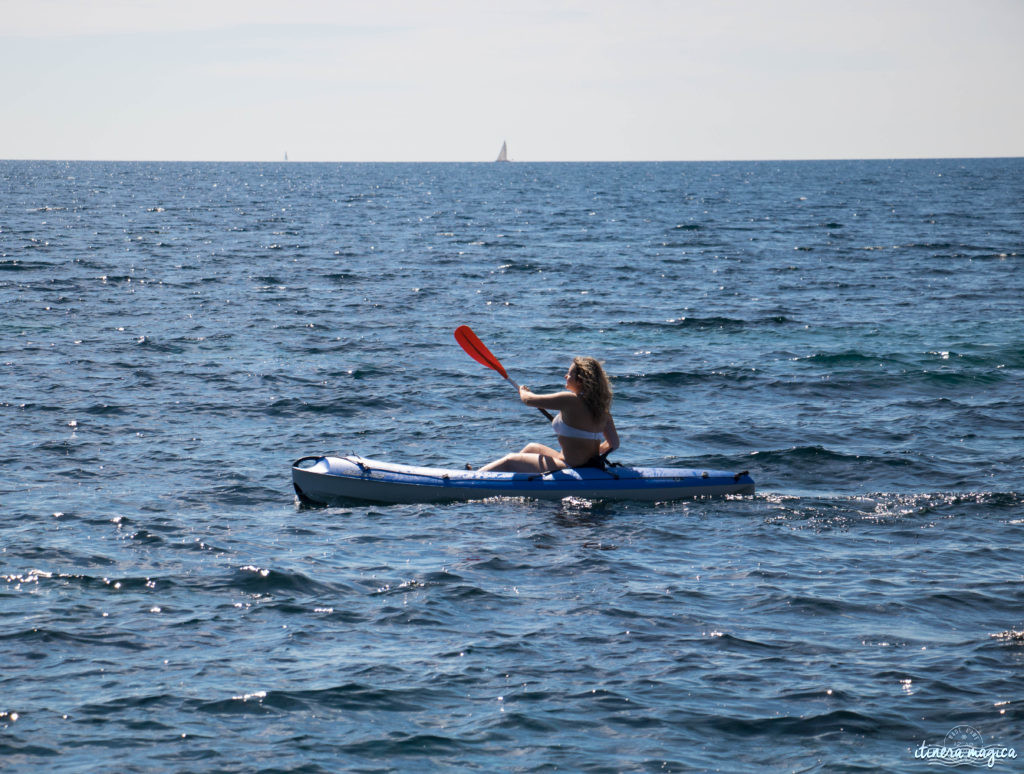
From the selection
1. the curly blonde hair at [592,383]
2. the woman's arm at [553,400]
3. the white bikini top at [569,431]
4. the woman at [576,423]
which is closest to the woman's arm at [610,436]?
the woman at [576,423]

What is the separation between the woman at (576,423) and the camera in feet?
31.4

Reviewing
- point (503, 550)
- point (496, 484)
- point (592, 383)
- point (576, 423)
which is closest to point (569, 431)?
point (576, 423)

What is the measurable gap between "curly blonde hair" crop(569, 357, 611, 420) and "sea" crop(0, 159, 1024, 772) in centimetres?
95

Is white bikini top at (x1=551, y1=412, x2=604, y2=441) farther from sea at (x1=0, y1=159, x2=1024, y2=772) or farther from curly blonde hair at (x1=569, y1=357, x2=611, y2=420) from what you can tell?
sea at (x1=0, y1=159, x2=1024, y2=772)

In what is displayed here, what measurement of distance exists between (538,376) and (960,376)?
6139mm

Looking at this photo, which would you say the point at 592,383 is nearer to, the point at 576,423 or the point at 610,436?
the point at 576,423

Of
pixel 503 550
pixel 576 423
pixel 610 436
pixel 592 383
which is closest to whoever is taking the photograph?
pixel 503 550

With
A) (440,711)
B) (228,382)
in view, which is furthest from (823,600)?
(228,382)

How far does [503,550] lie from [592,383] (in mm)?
1925

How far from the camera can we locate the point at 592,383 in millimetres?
9539

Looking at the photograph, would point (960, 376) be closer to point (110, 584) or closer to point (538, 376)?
point (538, 376)

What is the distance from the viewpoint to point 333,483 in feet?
32.1

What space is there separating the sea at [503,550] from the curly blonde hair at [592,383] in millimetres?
952

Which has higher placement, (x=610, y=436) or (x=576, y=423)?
(x=576, y=423)
